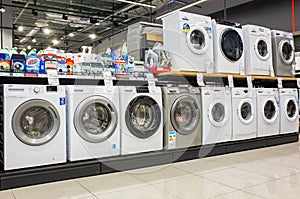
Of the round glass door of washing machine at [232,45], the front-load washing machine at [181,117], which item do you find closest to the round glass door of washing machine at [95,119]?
the front-load washing machine at [181,117]

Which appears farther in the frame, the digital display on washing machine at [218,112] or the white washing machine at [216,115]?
the digital display on washing machine at [218,112]

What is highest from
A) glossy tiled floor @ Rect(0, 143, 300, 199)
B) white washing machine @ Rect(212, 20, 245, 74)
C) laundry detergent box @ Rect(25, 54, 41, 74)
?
white washing machine @ Rect(212, 20, 245, 74)

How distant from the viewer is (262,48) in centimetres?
420

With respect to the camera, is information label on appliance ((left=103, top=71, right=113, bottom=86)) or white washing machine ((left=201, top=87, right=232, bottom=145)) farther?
white washing machine ((left=201, top=87, right=232, bottom=145))

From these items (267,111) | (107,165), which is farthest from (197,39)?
(107,165)

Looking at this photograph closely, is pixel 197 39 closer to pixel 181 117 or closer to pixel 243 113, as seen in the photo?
pixel 181 117

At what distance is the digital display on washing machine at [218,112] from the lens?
3456mm

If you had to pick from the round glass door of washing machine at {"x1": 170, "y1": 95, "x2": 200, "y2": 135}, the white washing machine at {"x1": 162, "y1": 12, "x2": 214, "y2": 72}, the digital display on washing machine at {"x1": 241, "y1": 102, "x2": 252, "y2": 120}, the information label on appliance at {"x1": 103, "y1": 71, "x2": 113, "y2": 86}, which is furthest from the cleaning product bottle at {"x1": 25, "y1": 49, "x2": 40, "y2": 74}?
the digital display on washing machine at {"x1": 241, "y1": 102, "x2": 252, "y2": 120}

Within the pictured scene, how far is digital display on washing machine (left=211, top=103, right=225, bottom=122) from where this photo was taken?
3.46 m

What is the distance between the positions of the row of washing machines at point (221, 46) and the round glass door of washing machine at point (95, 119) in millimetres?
1166

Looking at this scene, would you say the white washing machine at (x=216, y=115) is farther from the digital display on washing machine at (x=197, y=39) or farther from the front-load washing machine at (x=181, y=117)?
the digital display on washing machine at (x=197, y=39)

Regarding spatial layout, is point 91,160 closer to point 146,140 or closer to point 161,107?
point 146,140

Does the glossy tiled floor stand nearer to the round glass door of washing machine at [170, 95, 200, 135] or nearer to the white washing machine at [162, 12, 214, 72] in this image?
the round glass door of washing machine at [170, 95, 200, 135]

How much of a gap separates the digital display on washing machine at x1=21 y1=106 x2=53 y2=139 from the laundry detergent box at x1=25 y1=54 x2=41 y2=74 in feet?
1.15
